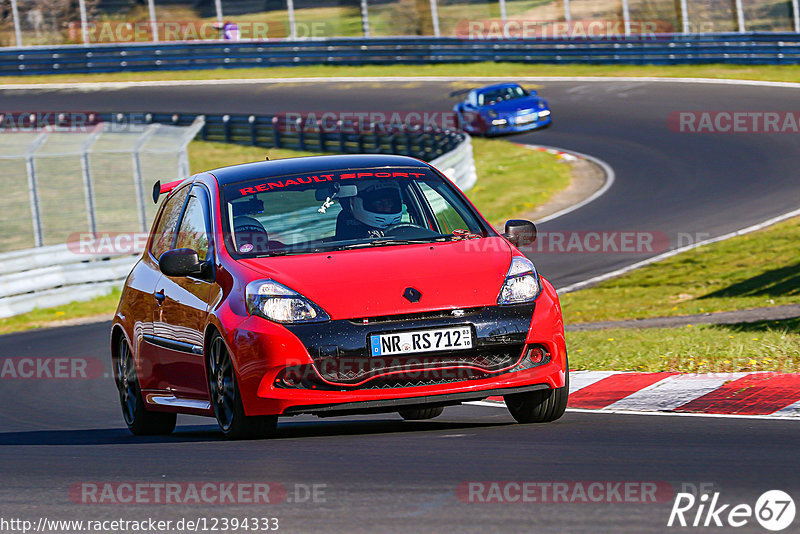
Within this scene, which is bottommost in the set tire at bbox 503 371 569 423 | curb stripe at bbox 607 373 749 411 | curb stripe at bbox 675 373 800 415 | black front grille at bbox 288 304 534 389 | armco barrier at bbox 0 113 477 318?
armco barrier at bbox 0 113 477 318

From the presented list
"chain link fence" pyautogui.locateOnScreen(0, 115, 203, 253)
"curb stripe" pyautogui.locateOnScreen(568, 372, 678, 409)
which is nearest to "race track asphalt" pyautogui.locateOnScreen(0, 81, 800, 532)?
"curb stripe" pyautogui.locateOnScreen(568, 372, 678, 409)

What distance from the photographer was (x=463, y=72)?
133 feet

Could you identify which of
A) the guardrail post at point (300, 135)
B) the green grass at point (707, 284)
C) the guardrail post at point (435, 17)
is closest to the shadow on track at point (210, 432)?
the green grass at point (707, 284)

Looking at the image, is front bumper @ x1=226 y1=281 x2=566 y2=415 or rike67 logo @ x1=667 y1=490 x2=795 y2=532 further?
front bumper @ x1=226 y1=281 x2=566 y2=415

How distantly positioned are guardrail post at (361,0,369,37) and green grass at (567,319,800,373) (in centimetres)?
3324

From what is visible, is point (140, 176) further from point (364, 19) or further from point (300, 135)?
point (364, 19)

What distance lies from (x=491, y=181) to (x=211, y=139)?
38.0 feet

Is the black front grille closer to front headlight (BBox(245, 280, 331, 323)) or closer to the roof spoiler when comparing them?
front headlight (BBox(245, 280, 331, 323))

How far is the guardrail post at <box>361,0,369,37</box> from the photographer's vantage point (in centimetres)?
4394

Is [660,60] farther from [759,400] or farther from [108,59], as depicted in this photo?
[759,400]

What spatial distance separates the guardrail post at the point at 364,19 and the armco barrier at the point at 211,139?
948cm

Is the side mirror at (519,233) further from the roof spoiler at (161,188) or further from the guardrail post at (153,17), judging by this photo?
→ the guardrail post at (153,17)

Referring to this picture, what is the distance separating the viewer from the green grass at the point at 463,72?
35031mm

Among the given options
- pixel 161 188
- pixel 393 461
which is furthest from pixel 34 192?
pixel 393 461
